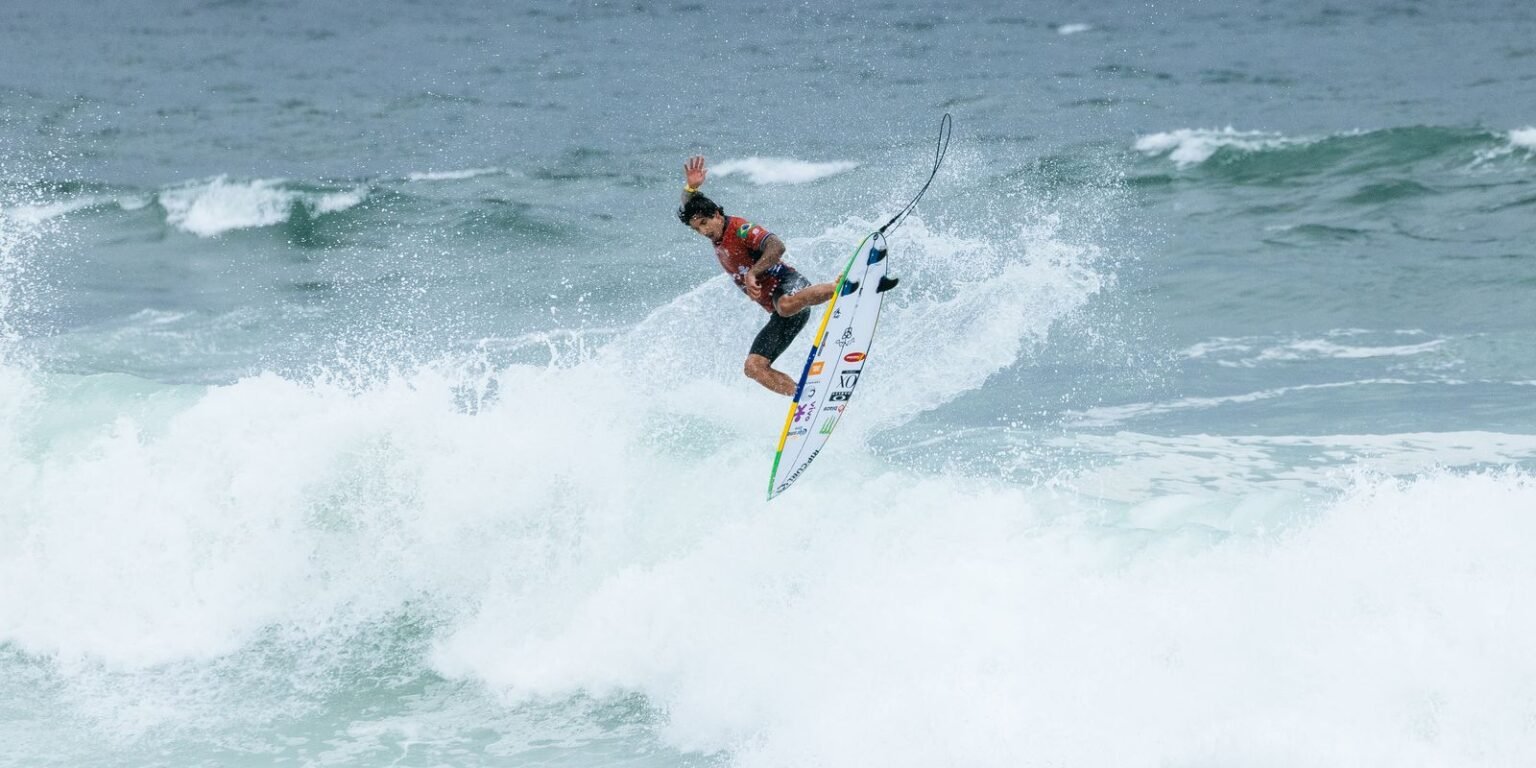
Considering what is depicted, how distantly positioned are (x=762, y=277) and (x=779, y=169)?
1337 centimetres

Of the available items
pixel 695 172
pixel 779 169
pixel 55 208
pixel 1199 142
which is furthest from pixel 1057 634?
pixel 55 208

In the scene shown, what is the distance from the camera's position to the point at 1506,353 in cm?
1172

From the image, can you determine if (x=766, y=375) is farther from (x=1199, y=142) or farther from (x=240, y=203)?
(x=240, y=203)

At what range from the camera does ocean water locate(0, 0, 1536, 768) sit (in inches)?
277

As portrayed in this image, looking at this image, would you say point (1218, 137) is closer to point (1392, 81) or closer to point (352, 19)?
point (1392, 81)

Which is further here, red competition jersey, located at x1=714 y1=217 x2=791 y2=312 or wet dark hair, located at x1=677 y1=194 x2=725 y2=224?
red competition jersey, located at x1=714 y1=217 x2=791 y2=312

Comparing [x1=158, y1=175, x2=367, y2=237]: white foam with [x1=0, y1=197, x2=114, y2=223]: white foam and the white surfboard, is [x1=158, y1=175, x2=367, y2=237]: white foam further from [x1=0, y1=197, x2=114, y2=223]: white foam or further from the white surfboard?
the white surfboard

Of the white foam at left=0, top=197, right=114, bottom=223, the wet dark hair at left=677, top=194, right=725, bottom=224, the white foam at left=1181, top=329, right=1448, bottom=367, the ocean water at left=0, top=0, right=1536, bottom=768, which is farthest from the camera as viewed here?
the white foam at left=0, top=197, right=114, bottom=223

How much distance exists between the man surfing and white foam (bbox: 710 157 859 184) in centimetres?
1236

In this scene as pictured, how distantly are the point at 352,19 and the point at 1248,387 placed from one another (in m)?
30.3

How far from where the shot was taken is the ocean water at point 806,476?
704 centimetres

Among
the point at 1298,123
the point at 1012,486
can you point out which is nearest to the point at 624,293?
the point at 1012,486

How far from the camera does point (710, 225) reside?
7.70 metres

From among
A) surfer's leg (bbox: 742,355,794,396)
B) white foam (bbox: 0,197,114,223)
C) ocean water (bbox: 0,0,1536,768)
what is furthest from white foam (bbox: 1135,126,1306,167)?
white foam (bbox: 0,197,114,223)
